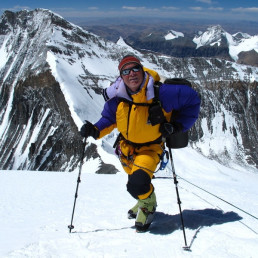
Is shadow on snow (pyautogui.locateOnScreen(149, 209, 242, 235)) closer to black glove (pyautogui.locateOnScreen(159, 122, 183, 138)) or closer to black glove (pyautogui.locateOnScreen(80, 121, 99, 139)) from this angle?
black glove (pyautogui.locateOnScreen(159, 122, 183, 138))

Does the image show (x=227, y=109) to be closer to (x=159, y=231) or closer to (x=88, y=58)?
(x=88, y=58)

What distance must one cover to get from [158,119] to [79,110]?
50.9 metres

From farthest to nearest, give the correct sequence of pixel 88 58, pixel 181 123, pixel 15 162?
1. pixel 88 58
2. pixel 15 162
3. pixel 181 123

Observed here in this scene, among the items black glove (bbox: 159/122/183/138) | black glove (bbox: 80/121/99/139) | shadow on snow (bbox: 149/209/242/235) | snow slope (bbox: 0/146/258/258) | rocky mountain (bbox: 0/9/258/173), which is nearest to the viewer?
snow slope (bbox: 0/146/258/258)

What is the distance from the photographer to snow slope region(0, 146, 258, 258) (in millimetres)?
4746

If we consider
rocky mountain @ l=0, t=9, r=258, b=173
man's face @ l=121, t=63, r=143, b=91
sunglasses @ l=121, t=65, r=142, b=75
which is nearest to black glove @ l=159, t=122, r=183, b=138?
man's face @ l=121, t=63, r=143, b=91

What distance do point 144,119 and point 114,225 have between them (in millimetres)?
2376

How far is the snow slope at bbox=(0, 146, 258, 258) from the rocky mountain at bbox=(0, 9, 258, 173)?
757 inches

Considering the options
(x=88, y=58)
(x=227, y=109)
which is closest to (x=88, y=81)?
(x=88, y=58)

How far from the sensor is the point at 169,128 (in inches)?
220

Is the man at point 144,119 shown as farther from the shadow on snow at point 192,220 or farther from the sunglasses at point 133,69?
the shadow on snow at point 192,220

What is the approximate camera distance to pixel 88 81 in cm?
7506

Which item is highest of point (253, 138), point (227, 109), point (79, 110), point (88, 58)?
point (88, 58)

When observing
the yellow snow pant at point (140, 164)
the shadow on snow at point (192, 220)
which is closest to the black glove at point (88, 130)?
the yellow snow pant at point (140, 164)
